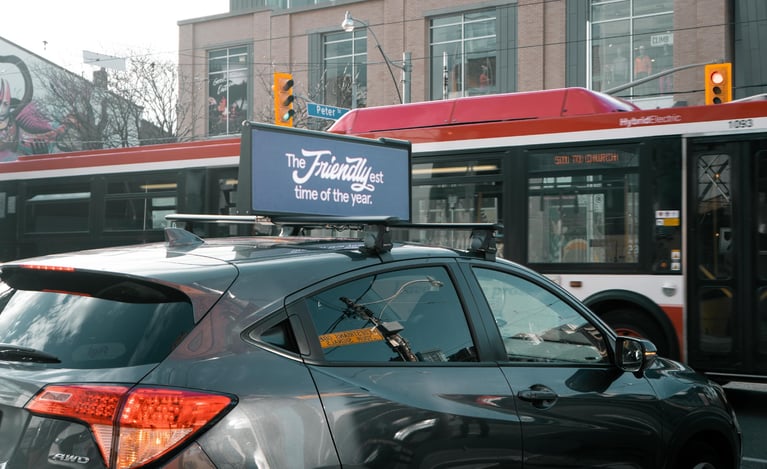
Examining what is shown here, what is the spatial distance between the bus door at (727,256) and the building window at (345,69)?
29304 millimetres

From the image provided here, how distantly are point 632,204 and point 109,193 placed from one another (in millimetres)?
8139

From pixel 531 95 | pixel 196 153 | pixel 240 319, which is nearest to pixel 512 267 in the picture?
pixel 240 319

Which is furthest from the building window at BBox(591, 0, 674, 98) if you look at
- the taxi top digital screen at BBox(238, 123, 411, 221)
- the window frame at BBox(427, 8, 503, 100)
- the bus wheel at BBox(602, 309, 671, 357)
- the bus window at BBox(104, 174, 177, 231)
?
the taxi top digital screen at BBox(238, 123, 411, 221)

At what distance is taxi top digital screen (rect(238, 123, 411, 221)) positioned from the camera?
5.36 m

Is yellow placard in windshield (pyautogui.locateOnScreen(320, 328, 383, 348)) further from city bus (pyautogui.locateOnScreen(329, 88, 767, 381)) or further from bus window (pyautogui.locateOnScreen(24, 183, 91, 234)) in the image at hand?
bus window (pyautogui.locateOnScreen(24, 183, 91, 234))

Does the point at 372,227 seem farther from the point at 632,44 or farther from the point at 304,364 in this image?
the point at 632,44

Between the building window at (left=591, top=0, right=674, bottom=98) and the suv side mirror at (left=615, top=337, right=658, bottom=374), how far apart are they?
28.3m

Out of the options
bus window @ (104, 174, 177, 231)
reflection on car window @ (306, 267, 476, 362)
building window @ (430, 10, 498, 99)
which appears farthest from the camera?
building window @ (430, 10, 498, 99)

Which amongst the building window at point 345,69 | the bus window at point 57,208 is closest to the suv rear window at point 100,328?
the bus window at point 57,208

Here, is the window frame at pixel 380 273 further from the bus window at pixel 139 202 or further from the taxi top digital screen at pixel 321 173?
the bus window at pixel 139 202

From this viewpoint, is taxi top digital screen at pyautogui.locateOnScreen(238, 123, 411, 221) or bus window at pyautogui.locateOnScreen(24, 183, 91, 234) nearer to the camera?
taxi top digital screen at pyautogui.locateOnScreen(238, 123, 411, 221)

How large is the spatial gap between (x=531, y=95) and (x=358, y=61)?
28.6 metres

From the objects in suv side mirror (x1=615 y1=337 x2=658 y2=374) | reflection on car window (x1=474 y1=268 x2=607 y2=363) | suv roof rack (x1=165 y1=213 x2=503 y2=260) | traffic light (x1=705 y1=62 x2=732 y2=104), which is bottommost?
suv side mirror (x1=615 y1=337 x2=658 y2=374)

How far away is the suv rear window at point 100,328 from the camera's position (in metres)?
2.53
